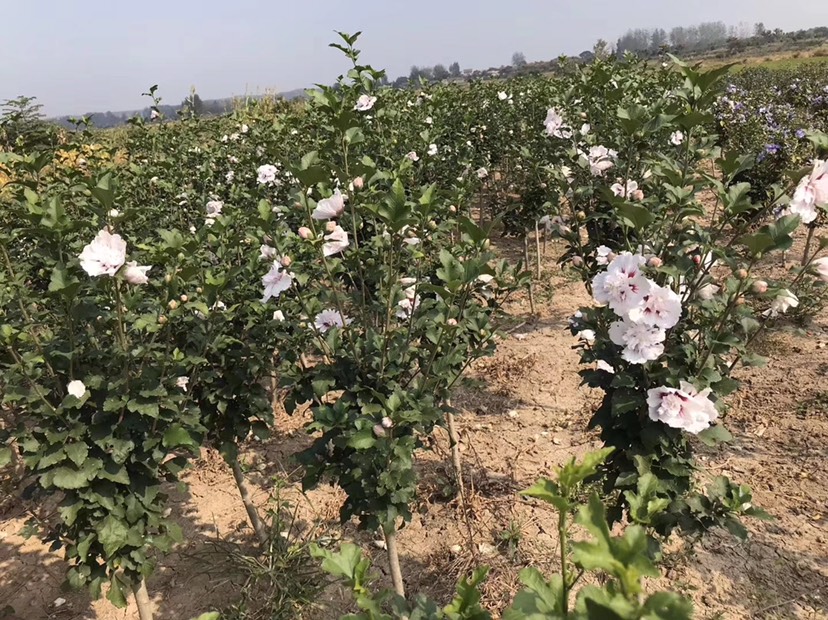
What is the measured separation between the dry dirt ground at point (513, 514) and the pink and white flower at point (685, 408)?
527mm

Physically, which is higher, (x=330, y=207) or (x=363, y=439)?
(x=330, y=207)

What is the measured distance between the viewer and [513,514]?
11.3 ft

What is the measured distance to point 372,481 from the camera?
2.13m

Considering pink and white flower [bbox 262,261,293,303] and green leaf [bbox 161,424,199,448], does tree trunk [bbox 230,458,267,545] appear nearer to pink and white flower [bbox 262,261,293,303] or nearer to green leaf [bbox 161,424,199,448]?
green leaf [bbox 161,424,199,448]

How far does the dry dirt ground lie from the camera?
290cm

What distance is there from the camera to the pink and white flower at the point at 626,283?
73.5 inches

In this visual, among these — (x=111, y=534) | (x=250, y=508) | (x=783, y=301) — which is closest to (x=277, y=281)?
(x=111, y=534)

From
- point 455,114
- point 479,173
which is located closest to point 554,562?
point 479,173

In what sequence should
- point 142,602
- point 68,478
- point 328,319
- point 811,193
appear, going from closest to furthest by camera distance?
point 811,193
point 68,478
point 328,319
point 142,602

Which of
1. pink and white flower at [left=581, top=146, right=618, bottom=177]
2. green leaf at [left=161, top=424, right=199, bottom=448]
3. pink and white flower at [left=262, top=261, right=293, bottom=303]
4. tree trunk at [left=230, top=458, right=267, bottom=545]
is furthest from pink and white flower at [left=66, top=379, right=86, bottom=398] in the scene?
pink and white flower at [left=581, top=146, right=618, bottom=177]

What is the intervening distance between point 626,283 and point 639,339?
0.20 meters

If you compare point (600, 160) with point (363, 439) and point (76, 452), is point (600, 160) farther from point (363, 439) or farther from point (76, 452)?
point (76, 452)

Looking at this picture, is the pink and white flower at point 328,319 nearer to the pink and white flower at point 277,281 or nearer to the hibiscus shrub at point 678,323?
the pink and white flower at point 277,281

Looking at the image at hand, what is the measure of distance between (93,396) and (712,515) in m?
2.41
